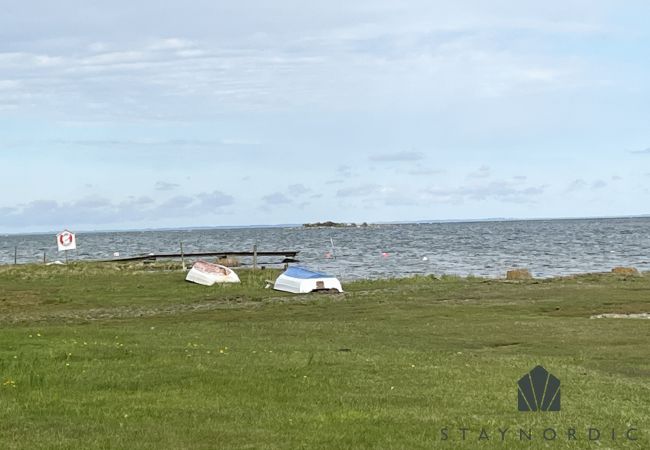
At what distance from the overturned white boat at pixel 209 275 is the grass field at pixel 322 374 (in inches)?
436

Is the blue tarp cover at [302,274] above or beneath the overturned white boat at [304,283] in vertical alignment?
above

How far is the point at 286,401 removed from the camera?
46.3 feet

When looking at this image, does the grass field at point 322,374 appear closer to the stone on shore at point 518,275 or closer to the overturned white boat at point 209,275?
the overturned white boat at point 209,275

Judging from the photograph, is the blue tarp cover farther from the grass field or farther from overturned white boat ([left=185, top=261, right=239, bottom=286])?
the grass field

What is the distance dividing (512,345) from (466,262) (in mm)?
53984

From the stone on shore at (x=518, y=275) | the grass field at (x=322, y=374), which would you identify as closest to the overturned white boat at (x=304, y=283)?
the grass field at (x=322, y=374)

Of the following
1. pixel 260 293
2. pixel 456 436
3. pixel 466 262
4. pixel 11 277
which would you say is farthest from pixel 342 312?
pixel 466 262

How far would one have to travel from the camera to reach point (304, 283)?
1702 inches

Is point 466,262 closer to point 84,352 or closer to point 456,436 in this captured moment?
point 84,352

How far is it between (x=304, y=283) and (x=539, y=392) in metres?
29.1

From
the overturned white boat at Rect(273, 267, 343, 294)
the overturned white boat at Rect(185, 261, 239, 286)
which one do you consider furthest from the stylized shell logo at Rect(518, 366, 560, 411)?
the overturned white boat at Rect(185, 261, 239, 286)

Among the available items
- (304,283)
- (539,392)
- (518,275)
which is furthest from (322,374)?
(518,275)

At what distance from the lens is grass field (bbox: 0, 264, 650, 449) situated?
11852mm

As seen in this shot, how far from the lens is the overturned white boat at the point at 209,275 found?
47.4 metres
